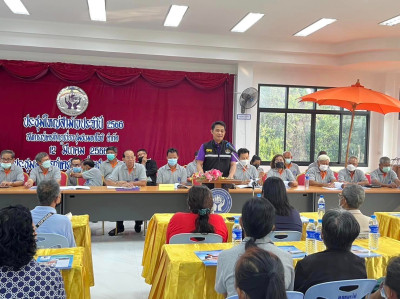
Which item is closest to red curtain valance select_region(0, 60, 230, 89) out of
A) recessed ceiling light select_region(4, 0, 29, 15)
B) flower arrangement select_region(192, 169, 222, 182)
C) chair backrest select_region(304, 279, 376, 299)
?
recessed ceiling light select_region(4, 0, 29, 15)

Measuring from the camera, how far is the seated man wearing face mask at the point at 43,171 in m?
5.50

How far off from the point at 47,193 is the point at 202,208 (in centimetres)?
112

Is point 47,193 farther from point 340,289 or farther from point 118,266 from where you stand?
point 340,289

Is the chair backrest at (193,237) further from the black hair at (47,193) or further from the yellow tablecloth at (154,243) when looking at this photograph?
the black hair at (47,193)

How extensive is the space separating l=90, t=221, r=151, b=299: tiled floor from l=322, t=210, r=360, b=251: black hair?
6.67ft

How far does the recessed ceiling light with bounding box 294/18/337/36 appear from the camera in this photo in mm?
7060

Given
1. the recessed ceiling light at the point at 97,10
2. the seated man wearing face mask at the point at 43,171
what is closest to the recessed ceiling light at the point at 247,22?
the recessed ceiling light at the point at 97,10

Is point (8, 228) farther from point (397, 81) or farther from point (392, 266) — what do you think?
point (397, 81)

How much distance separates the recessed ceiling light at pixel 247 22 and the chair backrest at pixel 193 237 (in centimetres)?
495

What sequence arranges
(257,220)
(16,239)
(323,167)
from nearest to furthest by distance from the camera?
(16,239) → (257,220) → (323,167)

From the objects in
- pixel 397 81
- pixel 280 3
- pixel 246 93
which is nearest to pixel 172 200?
pixel 280 3

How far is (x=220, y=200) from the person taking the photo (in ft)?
13.7

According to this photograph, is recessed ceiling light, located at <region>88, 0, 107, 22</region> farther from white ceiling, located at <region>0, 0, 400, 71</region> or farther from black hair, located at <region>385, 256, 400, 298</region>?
black hair, located at <region>385, 256, 400, 298</region>

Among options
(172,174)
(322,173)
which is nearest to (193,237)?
(172,174)
